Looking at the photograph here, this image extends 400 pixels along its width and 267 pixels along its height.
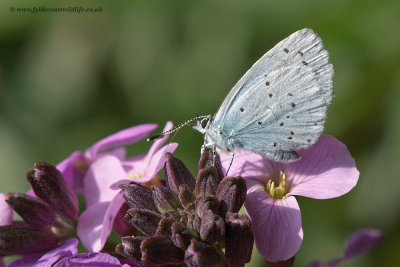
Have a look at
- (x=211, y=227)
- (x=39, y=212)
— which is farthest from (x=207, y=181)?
(x=39, y=212)

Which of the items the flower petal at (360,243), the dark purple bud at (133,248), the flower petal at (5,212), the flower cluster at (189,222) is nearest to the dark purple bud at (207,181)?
the flower cluster at (189,222)

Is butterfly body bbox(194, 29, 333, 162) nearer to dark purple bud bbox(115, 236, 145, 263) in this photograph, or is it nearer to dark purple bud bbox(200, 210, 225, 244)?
dark purple bud bbox(200, 210, 225, 244)

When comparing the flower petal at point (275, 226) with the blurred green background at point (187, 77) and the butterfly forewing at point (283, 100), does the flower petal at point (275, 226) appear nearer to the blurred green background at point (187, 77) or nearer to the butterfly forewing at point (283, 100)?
the butterfly forewing at point (283, 100)

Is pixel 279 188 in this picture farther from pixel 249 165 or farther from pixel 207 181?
pixel 207 181

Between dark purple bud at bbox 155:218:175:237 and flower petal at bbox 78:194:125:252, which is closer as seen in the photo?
dark purple bud at bbox 155:218:175:237

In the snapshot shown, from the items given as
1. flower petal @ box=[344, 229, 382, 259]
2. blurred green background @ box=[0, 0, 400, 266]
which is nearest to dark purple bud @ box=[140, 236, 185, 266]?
flower petal @ box=[344, 229, 382, 259]

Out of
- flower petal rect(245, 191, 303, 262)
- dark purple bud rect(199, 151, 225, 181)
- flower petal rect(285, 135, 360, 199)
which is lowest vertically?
flower petal rect(245, 191, 303, 262)
